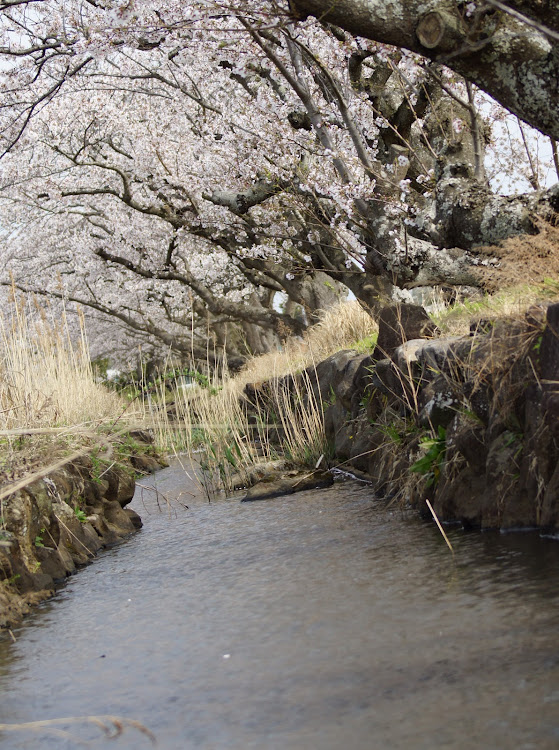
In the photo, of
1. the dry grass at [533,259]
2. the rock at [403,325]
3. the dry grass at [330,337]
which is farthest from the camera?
the dry grass at [330,337]

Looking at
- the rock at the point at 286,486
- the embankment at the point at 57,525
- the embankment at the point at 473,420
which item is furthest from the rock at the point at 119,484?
the embankment at the point at 473,420

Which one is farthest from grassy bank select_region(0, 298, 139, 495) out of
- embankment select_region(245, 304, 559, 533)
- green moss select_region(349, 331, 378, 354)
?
green moss select_region(349, 331, 378, 354)

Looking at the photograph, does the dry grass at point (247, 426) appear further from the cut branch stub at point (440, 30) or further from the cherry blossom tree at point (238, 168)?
the cut branch stub at point (440, 30)

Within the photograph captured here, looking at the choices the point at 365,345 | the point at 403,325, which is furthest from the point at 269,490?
the point at 365,345

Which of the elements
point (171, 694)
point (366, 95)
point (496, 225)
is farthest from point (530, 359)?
point (366, 95)

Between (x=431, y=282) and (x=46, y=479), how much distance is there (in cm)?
318

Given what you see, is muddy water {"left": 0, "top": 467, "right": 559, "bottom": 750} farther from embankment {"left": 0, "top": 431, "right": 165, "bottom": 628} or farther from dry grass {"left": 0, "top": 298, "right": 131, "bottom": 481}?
dry grass {"left": 0, "top": 298, "right": 131, "bottom": 481}

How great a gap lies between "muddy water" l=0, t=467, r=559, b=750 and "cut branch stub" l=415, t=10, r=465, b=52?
96.2 inches

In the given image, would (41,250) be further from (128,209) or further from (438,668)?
(438,668)

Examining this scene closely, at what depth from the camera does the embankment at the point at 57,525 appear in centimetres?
409

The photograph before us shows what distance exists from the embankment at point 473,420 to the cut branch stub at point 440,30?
1384 millimetres

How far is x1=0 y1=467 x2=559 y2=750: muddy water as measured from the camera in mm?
2219

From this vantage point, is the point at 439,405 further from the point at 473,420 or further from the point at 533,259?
the point at 533,259

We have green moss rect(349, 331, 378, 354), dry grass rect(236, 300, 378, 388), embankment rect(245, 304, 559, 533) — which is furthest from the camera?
dry grass rect(236, 300, 378, 388)
